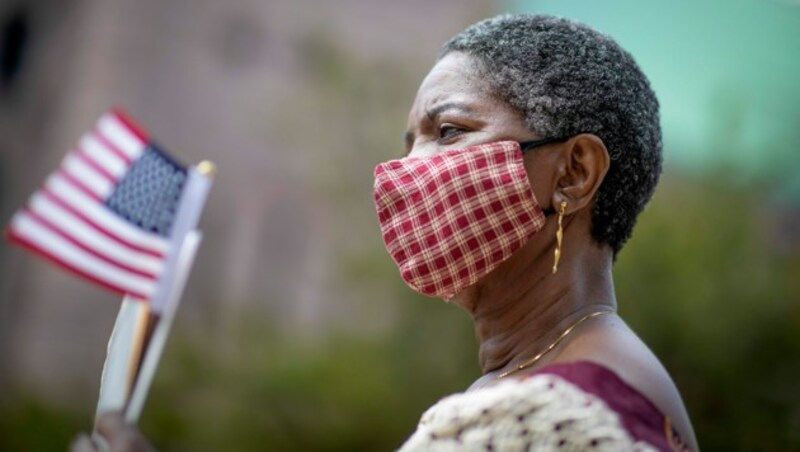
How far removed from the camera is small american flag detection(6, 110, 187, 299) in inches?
130

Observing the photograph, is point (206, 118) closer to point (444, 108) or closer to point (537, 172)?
point (444, 108)

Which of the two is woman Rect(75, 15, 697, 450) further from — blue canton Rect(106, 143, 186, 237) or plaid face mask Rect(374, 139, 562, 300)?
blue canton Rect(106, 143, 186, 237)

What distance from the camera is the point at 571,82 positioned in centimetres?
261

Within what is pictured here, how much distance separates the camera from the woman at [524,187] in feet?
8.43

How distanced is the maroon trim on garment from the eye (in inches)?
27.7

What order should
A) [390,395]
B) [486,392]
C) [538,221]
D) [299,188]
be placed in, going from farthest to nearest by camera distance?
[299,188], [390,395], [538,221], [486,392]

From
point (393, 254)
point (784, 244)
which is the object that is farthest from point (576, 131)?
point (784, 244)

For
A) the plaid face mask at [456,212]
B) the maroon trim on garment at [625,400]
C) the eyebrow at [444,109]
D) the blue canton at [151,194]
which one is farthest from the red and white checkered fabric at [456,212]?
the blue canton at [151,194]

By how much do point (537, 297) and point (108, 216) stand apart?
1518 millimetres

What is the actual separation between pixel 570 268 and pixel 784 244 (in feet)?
38.3

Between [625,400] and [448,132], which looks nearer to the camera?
[625,400]

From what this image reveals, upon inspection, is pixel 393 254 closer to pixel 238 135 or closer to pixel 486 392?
pixel 486 392

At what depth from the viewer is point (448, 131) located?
2705 millimetres

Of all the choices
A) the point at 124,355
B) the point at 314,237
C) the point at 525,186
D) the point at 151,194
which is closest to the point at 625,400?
the point at 525,186
